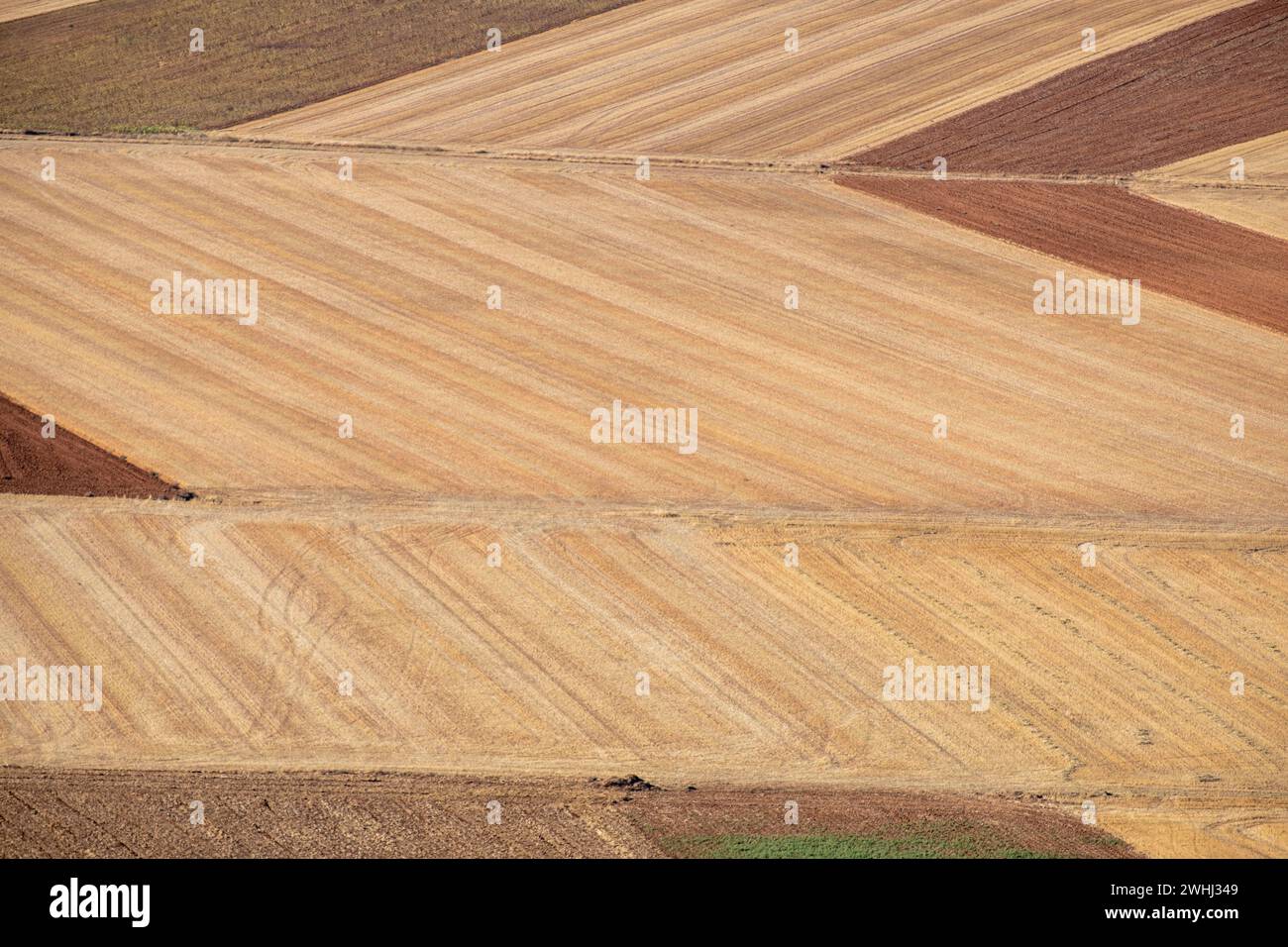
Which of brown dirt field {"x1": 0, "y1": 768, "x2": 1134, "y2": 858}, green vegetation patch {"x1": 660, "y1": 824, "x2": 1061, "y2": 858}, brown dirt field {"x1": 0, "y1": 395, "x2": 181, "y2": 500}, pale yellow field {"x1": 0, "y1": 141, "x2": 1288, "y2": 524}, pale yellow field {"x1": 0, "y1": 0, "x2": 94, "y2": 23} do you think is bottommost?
green vegetation patch {"x1": 660, "y1": 824, "x2": 1061, "y2": 858}

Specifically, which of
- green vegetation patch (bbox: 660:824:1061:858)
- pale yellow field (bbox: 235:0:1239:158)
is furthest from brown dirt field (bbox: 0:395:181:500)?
pale yellow field (bbox: 235:0:1239:158)

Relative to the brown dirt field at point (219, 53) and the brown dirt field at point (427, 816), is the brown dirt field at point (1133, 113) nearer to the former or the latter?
the brown dirt field at point (219, 53)

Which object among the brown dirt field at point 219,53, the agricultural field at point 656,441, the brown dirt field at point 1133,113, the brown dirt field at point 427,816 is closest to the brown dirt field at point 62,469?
the agricultural field at point 656,441

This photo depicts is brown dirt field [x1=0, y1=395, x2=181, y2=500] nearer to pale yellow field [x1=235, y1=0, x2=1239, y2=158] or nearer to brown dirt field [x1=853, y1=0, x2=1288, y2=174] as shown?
pale yellow field [x1=235, y1=0, x2=1239, y2=158]

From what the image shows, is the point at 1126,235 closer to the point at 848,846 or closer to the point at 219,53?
the point at 848,846

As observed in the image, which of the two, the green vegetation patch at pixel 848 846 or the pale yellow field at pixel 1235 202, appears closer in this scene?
the green vegetation patch at pixel 848 846
